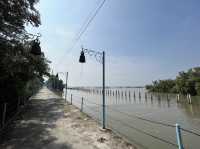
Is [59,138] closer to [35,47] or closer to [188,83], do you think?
[35,47]

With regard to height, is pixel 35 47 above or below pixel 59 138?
above

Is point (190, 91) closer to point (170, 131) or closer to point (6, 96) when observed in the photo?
point (170, 131)

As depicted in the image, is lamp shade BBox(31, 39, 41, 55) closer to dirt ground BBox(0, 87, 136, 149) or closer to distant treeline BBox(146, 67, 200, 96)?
A: dirt ground BBox(0, 87, 136, 149)

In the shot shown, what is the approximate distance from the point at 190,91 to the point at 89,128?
3944cm

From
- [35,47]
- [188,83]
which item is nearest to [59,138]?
[35,47]

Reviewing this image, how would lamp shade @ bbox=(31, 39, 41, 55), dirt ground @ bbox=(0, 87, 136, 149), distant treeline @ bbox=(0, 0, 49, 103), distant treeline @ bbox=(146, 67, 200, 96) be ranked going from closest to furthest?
dirt ground @ bbox=(0, 87, 136, 149)
distant treeline @ bbox=(0, 0, 49, 103)
lamp shade @ bbox=(31, 39, 41, 55)
distant treeline @ bbox=(146, 67, 200, 96)

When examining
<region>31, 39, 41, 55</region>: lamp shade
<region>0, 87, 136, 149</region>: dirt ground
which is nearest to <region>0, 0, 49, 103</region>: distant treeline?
<region>31, 39, 41, 55</region>: lamp shade

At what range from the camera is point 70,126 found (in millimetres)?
8445

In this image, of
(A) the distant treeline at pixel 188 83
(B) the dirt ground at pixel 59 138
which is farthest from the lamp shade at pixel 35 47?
(A) the distant treeline at pixel 188 83

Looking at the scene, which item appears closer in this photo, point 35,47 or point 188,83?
point 35,47

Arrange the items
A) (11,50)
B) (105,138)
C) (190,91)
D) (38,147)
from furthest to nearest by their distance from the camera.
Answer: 1. (190,91)
2. (11,50)
3. (105,138)
4. (38,147)

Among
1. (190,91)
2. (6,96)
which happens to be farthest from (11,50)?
(190,91)

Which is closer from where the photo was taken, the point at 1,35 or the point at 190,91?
the point at 1,35

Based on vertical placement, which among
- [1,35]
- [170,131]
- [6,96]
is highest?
[1,35]
